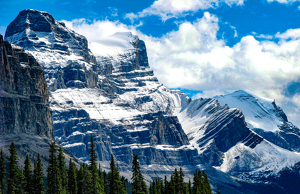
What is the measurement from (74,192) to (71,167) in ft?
26.9

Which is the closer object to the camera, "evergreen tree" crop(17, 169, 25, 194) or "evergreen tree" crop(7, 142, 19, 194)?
"evergreen tree" crop(7, 142, 19, 194)

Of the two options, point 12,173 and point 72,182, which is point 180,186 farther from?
point 12,173

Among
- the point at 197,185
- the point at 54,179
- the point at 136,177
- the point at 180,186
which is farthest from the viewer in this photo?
the point at 197,185

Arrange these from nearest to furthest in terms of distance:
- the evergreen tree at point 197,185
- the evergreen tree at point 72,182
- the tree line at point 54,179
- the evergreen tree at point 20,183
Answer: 1. the tree line at point 54,179
2. the evergreen tree at point 20,183
3. the evergreen tree at point 72,182
4. the evergreen tree at point 197,185

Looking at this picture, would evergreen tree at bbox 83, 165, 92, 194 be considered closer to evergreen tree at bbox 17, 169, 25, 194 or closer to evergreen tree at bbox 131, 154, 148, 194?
evergreen tree at bbox 131, 154, 148, 194

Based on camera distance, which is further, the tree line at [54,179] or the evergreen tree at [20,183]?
the evergreen tree at [20,183]

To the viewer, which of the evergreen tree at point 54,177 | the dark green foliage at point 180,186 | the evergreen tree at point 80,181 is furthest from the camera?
the dark green foliage at point 180,186

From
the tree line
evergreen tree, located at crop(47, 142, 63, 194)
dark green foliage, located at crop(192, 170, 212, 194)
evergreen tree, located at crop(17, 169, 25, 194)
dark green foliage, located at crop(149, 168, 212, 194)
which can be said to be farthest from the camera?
dark green foliage, located at crop(192, 170, 212, 194)

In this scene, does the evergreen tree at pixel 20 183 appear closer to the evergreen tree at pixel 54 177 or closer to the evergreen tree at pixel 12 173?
the evergreen tree at pixel 12 173

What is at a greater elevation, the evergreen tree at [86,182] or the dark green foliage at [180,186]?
the evergreen tree at [86,182]

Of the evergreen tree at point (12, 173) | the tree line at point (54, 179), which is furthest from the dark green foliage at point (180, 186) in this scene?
the evergreen tree at point (12, 173)

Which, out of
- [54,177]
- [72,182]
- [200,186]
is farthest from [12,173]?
[200,186]

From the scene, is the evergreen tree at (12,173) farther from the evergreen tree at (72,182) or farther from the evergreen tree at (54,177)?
the evergreen tree at (72,182)

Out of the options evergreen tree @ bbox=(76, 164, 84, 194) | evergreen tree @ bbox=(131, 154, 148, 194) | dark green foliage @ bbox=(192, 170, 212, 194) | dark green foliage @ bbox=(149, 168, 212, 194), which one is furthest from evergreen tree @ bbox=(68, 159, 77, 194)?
dark green foliage @ bbox=(192, 170, 212, 194)
